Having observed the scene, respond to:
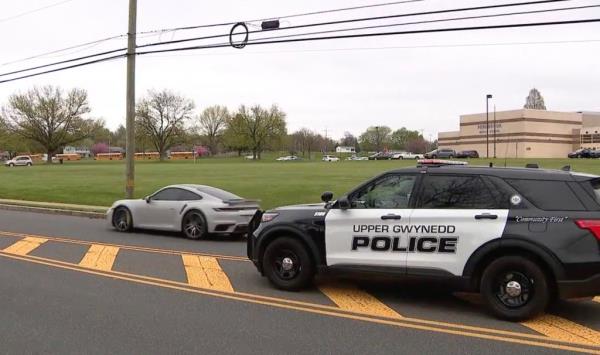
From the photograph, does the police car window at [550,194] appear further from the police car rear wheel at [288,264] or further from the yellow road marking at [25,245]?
the yellow road marking at [25,245]

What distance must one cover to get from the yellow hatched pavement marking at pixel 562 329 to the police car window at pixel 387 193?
1.88 m

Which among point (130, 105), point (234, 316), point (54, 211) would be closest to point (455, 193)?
point (234, 316)

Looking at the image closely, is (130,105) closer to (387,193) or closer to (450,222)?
(387,193)

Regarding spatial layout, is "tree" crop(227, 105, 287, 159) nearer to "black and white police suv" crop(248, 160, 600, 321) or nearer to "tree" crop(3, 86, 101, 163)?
"tree" crop(3, 86, 101, 163)

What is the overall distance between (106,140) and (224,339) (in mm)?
196747

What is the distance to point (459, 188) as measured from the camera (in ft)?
22.2

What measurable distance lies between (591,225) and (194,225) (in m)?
9.49

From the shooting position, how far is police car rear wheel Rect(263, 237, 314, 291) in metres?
7.55

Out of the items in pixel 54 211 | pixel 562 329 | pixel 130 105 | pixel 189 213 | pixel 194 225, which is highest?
pixel 130 105

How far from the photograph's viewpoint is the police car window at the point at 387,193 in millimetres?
7023

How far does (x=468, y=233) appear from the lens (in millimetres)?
6477

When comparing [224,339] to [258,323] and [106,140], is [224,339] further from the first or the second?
[106,140]

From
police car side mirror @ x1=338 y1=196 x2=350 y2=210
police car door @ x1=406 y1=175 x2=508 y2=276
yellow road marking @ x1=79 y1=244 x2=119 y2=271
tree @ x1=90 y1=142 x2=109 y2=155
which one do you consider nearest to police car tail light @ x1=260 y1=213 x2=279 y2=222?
police car side mirror @ x1=338 y1=196 x2=350 y2=210

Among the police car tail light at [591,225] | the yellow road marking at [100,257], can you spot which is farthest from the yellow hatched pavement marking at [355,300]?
the yellow road marking at [100,257]
